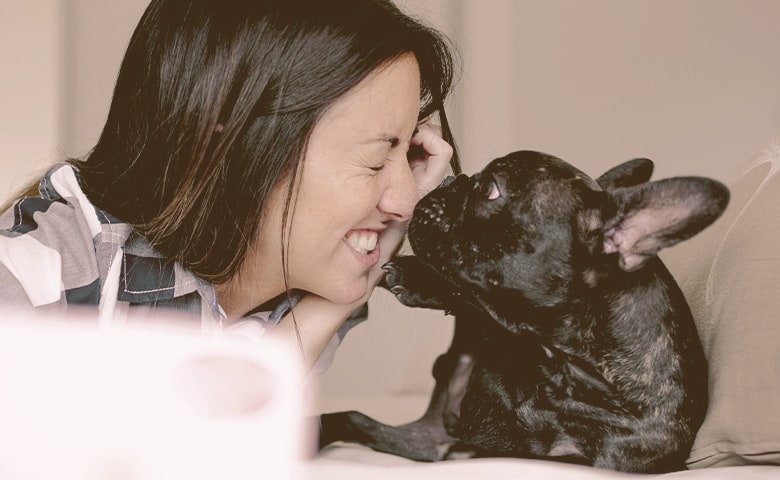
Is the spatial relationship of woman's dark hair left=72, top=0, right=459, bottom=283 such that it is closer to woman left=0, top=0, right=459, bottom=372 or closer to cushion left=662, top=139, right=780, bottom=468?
woman left=0, top=0, right=459, bottom=372

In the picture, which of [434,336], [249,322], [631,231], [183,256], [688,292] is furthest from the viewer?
[434,336]

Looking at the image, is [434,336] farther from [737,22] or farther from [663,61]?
[737,22]

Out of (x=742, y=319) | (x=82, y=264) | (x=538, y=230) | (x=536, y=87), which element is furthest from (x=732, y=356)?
(x=536, y=87)

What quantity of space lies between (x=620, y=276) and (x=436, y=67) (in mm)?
582

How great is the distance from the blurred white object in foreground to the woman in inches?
2.6

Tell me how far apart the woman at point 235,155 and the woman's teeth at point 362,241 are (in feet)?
0.09

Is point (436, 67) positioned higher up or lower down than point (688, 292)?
higher up

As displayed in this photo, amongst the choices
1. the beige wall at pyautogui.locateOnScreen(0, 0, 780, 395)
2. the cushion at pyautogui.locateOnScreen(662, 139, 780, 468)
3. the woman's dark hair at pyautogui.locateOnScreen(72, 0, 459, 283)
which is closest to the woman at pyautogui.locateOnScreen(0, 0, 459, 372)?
the woman's dark hair at pyautogui.locateOnScreen(72, 0, 459, 283)

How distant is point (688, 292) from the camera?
1.51m

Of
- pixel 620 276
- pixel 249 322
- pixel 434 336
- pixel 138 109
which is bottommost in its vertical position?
pixel 434 336

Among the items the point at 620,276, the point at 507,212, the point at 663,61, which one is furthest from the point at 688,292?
the point at 663,61

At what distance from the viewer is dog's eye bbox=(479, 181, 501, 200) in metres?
1.36

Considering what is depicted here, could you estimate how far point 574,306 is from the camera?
132 cm

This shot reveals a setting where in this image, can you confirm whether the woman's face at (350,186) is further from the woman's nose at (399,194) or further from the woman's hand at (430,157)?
the woman's hand at (430,157)
